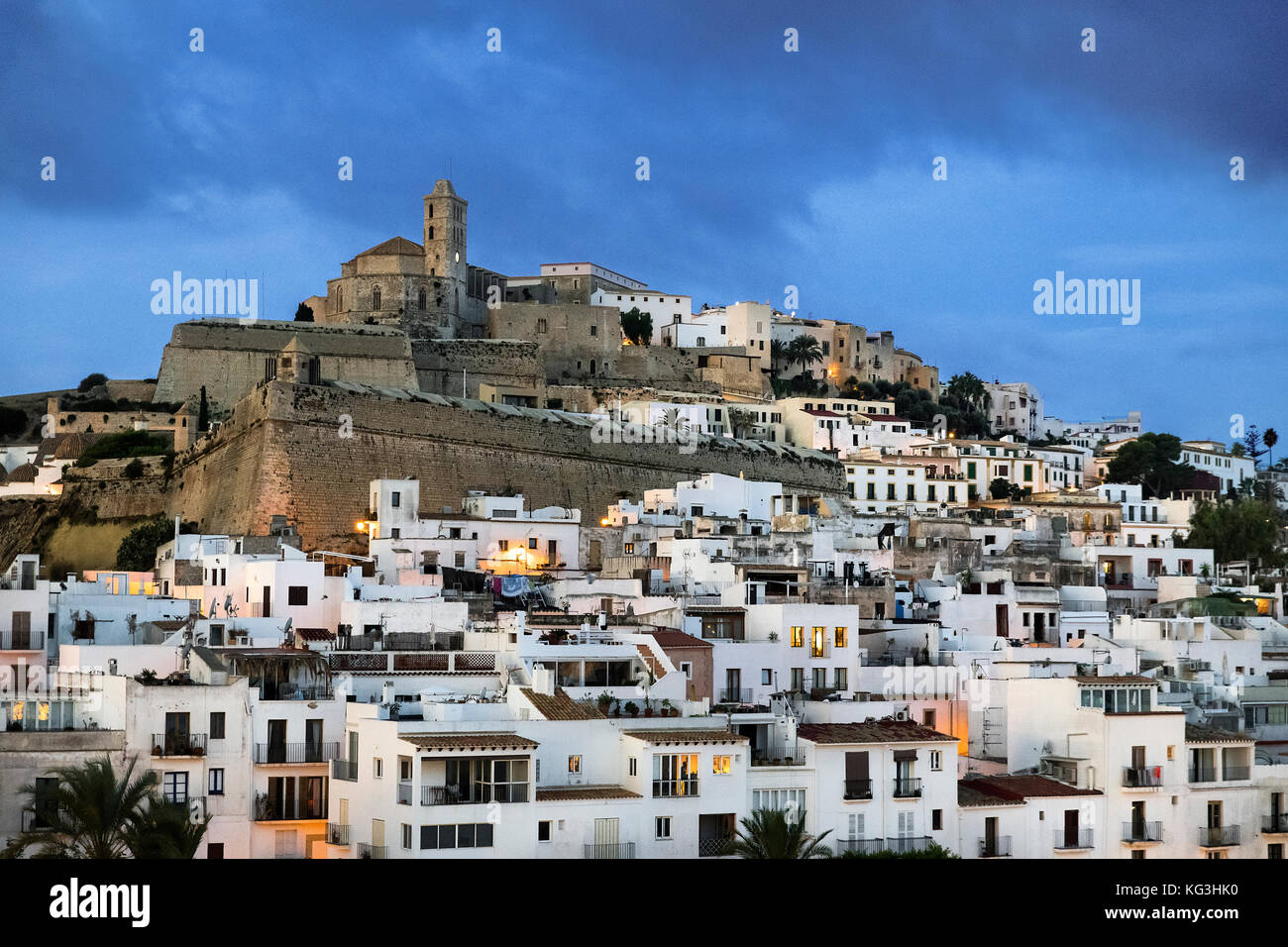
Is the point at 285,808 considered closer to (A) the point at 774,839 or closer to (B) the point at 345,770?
(B) the point at 345,770

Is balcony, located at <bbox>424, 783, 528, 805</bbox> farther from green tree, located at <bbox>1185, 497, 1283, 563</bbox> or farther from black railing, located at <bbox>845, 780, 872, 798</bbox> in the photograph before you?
green tree, located at <bbox>1185, 497, 1283, 563</bbox>

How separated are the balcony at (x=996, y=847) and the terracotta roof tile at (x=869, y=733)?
1.23 metres

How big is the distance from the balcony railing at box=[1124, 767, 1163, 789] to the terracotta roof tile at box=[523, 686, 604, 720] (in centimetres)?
656

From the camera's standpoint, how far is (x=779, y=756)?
70.2ft

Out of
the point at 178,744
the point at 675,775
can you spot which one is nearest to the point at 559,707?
the point at 675,775

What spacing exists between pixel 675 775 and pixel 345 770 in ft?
12.2

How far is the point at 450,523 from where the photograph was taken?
40.8 m

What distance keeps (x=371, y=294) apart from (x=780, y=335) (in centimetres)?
1899

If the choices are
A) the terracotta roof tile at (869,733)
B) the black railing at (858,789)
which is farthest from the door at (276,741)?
the black railing at (858,789)

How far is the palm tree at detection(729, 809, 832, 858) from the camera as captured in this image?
1917 cm

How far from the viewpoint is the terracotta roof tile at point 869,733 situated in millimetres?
21422
